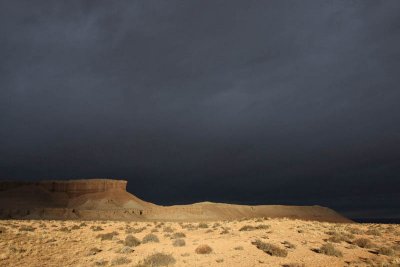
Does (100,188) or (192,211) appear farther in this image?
(100,188)

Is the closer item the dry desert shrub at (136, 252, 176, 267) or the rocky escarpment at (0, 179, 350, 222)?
the dry desert shrub at (136, 252, 176, 267)

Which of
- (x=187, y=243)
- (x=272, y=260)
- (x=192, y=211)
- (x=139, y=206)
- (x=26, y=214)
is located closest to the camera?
(x=272, y=260)

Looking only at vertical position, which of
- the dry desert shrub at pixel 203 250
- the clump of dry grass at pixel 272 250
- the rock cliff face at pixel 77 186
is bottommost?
the dry desert shrub at pixel 203 250

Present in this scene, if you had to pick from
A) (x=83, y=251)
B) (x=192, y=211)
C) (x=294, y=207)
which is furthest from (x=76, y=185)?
(x=83, y=251)

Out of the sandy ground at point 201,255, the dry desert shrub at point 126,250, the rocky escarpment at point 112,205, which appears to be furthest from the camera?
the rocky escarpment at point 112,205

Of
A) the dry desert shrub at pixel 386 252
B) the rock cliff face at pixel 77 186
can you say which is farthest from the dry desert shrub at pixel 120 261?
the rock cliff face at pixel 77 186

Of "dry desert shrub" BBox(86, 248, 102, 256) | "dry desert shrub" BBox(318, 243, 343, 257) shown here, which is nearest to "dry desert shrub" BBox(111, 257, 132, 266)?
"dry desert shrub" BBox(86, 248, 102, 256)

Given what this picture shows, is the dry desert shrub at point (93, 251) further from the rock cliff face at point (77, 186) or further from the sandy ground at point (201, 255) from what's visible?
the rock cliff face at point (77, 186)

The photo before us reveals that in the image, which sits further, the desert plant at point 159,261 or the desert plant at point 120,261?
the desert plant at point 120,261

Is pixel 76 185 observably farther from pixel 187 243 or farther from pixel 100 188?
pixel 187 243

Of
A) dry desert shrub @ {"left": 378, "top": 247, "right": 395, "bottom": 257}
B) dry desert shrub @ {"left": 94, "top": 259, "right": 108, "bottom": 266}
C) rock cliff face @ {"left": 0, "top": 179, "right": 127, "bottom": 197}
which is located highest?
rock cliff face @ {"left": 0, "top": 179, "right": 127, "bottom": 197}

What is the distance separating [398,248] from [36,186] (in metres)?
145

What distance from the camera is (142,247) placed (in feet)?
67.5

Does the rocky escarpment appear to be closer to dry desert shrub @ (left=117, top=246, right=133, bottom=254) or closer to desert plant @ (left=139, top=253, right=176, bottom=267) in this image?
dry desert shrub @ (left=117, top=246, right=133, bottom=254)
